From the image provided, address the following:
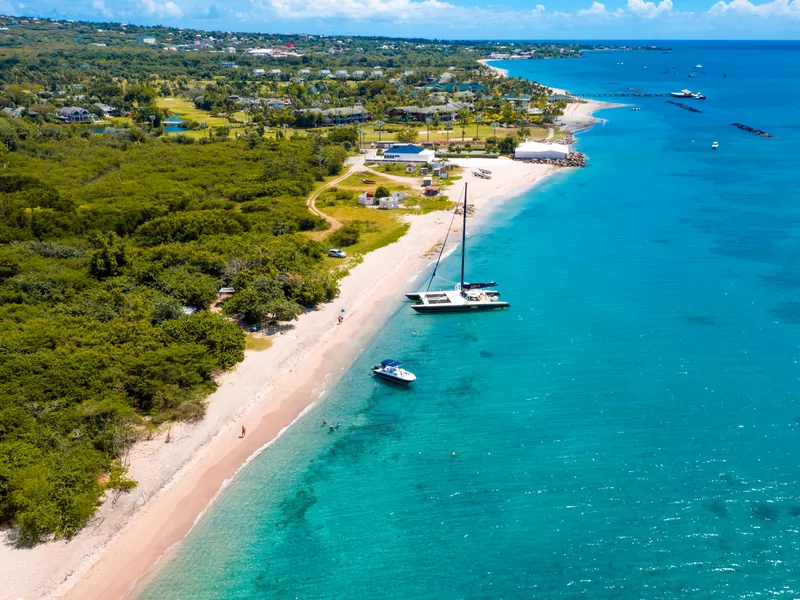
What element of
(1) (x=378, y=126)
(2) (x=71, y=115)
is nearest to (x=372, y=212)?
(1) (x=378, y=126)

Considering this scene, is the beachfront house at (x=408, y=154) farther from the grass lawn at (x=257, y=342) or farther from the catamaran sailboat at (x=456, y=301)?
the grass lawn at (x=257, y=342)

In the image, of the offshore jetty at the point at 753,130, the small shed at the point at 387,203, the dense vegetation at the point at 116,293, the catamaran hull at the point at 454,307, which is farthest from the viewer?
the offshore jetty at the point at 753,130

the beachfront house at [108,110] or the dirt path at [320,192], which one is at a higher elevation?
the beachfront house at [108,110]

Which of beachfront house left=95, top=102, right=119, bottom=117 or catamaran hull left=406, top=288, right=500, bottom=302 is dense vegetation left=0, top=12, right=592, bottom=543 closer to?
catamaran hull left=406, top=288, right=500, bottom=302

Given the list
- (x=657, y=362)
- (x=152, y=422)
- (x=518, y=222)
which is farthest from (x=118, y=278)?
(x=518, y=222)

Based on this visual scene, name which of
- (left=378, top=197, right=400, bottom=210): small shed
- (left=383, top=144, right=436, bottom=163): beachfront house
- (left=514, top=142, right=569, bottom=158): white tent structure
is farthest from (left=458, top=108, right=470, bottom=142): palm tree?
(left=378, top=197, right=400, bottom=210): small shed

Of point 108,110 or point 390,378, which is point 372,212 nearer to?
point 390,378

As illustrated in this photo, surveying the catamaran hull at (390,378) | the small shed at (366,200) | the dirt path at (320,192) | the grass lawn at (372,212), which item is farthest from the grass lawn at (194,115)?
the catamaran hull at (390,378)
